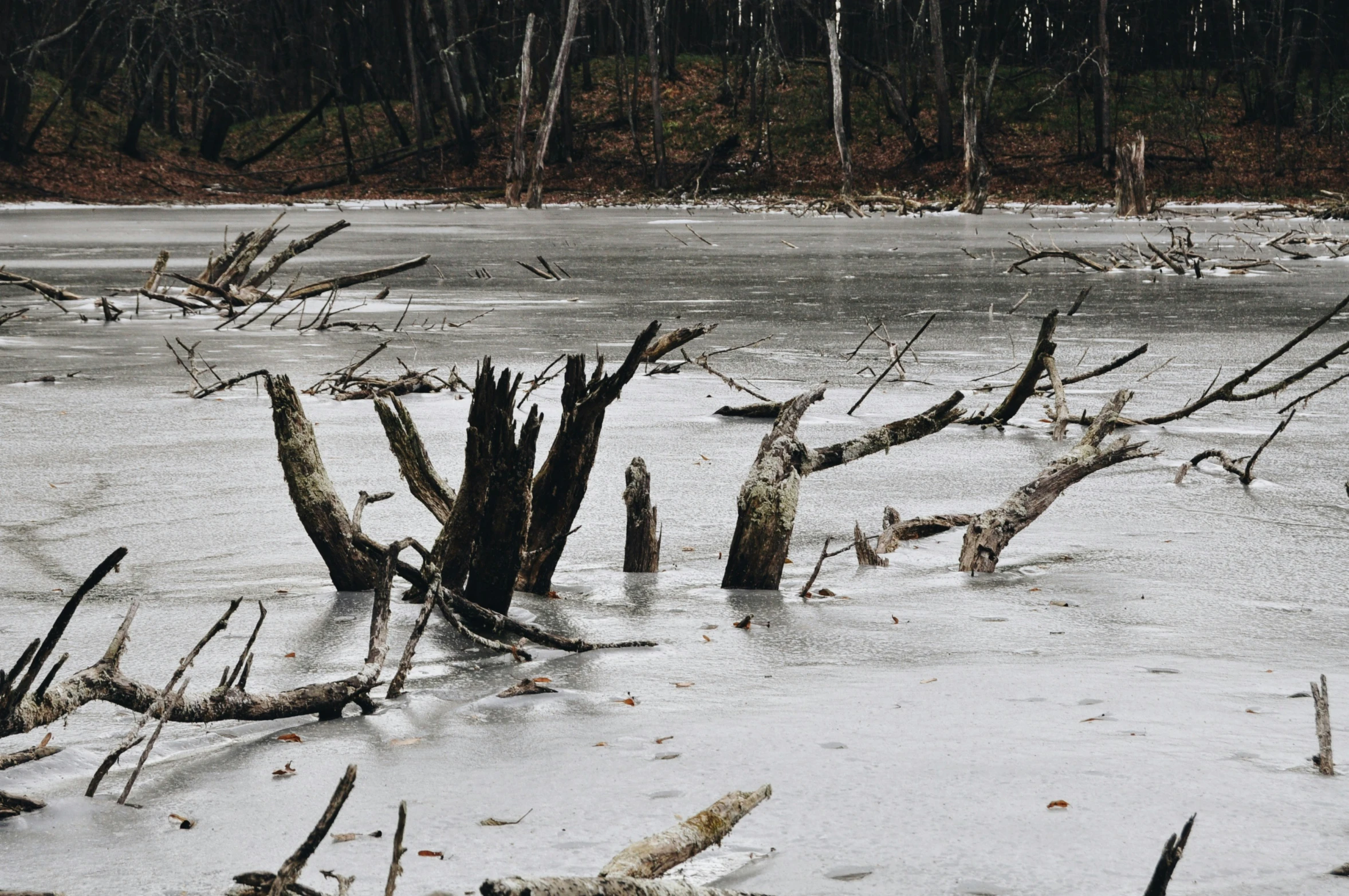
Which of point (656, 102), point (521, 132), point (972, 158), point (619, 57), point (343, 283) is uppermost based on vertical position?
point (619, 57)

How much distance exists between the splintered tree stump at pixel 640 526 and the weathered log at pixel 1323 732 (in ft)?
6.17

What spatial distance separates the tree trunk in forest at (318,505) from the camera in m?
3.66

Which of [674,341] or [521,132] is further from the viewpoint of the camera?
[521,132]

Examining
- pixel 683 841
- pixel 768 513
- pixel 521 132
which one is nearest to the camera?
pixel 683 841

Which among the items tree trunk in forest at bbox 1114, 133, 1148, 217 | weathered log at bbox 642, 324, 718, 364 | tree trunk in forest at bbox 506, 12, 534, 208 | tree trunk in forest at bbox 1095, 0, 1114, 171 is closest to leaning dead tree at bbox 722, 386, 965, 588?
weathered log at bbox 642, 324, 718, 364

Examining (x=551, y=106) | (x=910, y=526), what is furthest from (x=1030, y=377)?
(x=551, y=106)

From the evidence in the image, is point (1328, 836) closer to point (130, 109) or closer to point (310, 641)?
point (310, 641)

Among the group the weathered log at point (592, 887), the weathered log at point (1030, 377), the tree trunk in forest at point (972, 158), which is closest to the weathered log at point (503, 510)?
the weathered log at point (592, 887)

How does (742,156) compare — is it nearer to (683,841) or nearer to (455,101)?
(455,101)

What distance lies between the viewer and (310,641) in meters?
3.18

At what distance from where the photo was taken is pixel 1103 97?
117 feet

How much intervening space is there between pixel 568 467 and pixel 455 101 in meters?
39.1

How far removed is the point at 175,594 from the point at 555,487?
1004mm

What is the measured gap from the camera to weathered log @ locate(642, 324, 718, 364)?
5379mm
